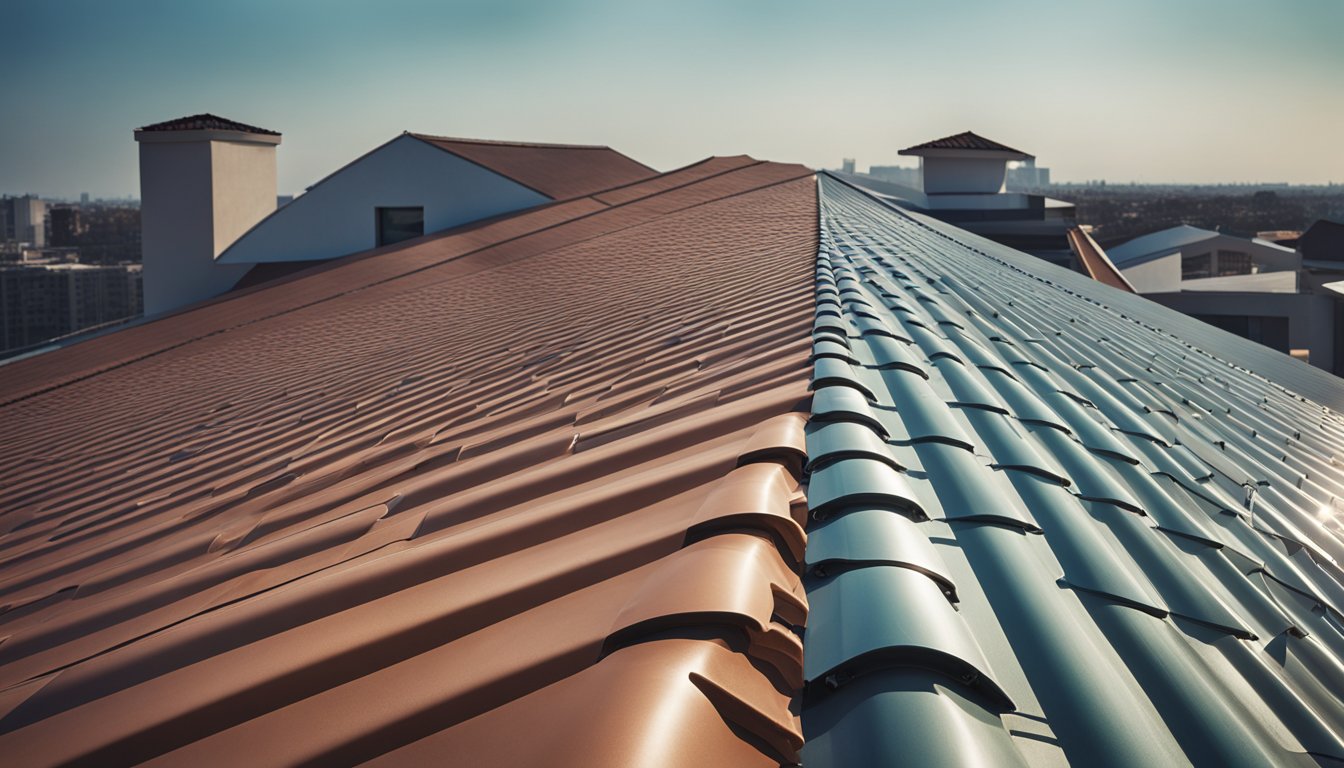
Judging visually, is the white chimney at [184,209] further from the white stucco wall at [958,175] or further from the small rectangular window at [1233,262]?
the small rectangular window at [1233,262]

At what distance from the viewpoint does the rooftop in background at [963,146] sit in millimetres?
26594

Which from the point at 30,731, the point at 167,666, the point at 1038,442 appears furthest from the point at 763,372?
the point at 30,731

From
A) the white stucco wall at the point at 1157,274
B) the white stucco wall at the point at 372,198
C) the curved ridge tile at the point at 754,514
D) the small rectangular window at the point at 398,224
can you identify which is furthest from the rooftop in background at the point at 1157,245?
the curved ridge tile at the point at 754,514

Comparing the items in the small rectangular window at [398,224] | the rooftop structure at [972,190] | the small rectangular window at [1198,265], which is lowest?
the small rectangular window at [1198,265]

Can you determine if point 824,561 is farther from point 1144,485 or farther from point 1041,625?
point 1144,485

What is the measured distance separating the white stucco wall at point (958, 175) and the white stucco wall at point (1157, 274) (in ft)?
20.9

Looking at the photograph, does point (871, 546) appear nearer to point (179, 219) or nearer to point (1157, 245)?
point (179, 219)

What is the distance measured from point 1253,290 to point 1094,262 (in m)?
10.5

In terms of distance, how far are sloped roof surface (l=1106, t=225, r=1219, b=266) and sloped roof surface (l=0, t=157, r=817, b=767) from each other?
32808 mm

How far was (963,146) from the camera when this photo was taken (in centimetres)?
2672

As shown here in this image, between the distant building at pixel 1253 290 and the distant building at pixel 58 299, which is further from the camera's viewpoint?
the distant building at pixel 58 299

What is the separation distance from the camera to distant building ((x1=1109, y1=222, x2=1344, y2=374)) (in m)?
25.9

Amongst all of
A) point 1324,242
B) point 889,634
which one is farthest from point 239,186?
point 1324,242

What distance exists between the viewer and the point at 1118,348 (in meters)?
6.49
